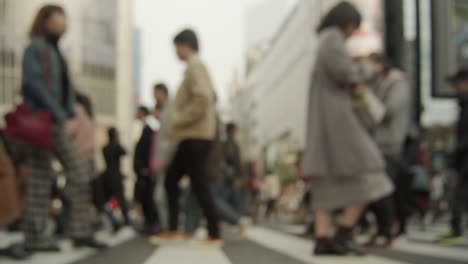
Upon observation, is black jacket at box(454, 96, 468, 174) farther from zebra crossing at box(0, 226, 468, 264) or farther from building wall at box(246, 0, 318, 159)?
building wall at box(246, 0, 318, 159)

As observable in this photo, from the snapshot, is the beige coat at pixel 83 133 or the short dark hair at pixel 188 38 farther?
the beige coat at pixel 83 133

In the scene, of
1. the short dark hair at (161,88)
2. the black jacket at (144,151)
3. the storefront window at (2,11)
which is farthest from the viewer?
the storefront window at (2,11)

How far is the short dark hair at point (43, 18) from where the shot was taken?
17.9 feet

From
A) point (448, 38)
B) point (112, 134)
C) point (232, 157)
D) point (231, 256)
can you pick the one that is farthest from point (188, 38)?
point (232, 157)

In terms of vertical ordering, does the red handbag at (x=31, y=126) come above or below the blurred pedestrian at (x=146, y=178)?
above

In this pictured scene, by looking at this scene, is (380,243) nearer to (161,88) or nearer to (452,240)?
(452,240)

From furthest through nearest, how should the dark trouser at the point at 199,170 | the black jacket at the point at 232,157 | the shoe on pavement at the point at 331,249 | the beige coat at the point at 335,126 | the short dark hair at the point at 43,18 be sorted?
the black jacket at the point at 232,157, the dark trouser at the point at 199,170, the short dark hair at the point at 43,18, the beige coat at the point at 335,126, the shoe on pavement at the point at 331,249

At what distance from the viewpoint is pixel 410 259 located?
16.9ft

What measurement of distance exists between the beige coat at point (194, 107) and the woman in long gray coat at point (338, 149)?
119cm

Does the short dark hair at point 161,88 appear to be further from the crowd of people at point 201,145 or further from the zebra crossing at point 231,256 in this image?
the zebra crossing at point 231,256

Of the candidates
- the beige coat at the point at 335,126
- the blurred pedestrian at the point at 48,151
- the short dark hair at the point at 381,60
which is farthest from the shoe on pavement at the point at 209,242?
the short dark hair at the point at 381,60

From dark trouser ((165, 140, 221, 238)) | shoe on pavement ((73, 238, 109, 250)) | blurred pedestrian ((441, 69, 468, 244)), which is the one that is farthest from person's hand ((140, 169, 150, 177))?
blurred pedestrian ((441, 69, 468, 244))

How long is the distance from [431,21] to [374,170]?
4.76 metres

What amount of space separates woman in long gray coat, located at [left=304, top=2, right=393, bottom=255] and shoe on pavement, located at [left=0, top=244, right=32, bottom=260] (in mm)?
1989
